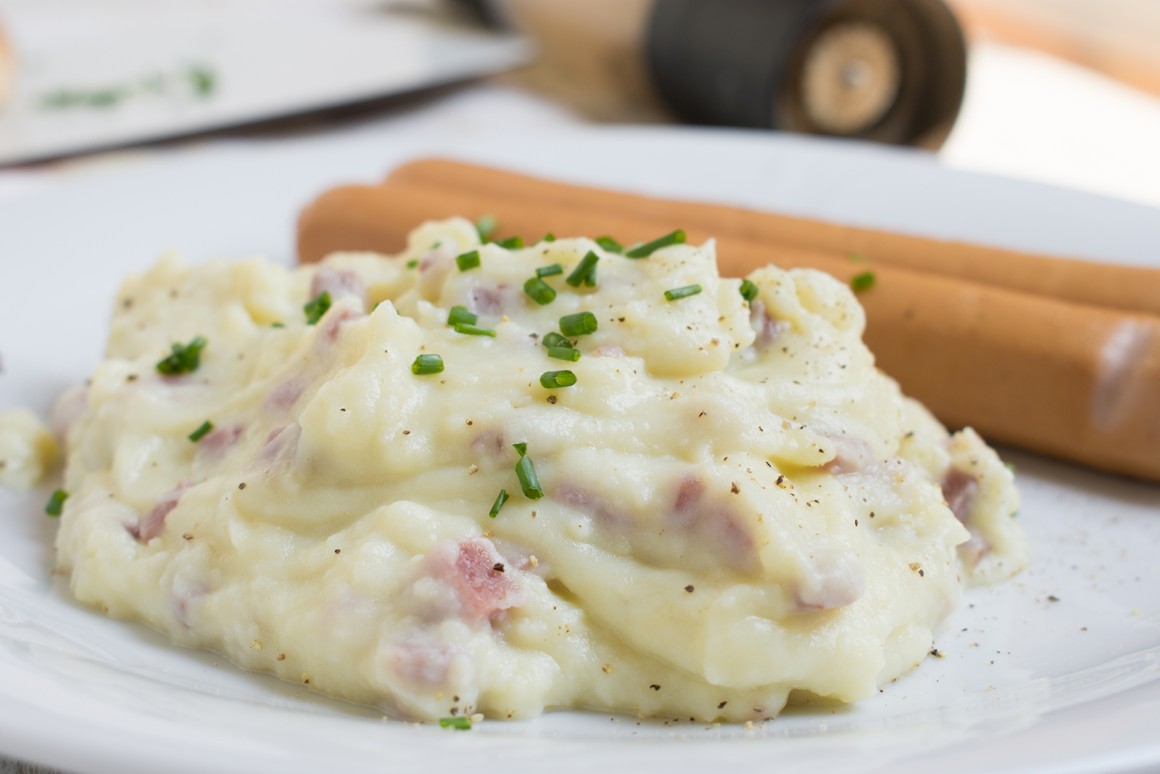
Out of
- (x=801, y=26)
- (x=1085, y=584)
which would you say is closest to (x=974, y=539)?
(x=1085, y=584)

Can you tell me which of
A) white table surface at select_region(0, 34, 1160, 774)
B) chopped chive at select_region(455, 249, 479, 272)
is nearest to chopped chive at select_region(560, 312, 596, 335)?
chopped chive at select_region(455, 249, 479, 272)

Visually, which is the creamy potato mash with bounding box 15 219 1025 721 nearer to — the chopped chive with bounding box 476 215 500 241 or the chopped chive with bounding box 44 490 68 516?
the chopped chive with bounding box 44 490 68 516

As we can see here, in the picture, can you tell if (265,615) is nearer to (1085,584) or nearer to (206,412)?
(206,412)

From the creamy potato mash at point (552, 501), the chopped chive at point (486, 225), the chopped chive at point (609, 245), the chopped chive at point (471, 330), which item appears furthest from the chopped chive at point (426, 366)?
the chopped chive at point (486, 225)

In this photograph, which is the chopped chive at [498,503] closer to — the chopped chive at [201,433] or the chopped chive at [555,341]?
the chopped chive at [555,341]

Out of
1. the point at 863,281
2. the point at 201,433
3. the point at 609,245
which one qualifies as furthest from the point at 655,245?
the point at 201,433
